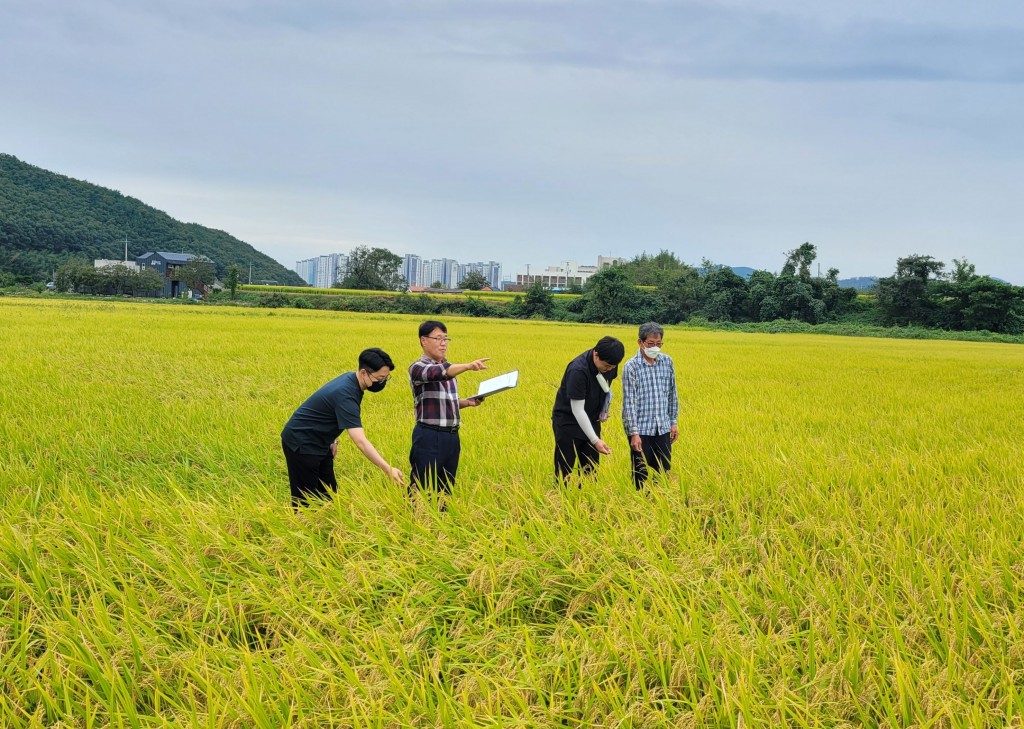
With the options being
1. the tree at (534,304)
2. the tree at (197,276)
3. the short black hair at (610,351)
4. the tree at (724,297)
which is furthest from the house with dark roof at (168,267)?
the short black hair at (610,351)

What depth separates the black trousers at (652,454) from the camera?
4469 mm

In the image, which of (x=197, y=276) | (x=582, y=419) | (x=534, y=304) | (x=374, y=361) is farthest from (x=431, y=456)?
(x=197, y=276)

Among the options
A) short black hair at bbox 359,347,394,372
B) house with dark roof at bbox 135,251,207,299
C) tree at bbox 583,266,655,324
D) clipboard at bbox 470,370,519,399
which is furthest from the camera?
house with dark roof at bbox 135,251,207,299

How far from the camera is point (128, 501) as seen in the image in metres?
3.53

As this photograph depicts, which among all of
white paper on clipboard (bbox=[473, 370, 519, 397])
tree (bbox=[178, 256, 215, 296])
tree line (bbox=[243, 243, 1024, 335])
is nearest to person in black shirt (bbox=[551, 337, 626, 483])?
white paper on clipboard (bbox=[473, 370, 519, 397])

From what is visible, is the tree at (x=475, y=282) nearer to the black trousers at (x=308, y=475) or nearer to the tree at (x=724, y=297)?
the tree at (x=724, y=297)

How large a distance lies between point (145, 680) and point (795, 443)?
4987 millimetres

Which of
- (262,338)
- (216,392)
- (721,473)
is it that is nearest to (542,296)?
(262,338)

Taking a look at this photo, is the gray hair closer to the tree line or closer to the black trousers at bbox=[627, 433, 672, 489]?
the black trousers at bbox=[627, 433, 672, 489]

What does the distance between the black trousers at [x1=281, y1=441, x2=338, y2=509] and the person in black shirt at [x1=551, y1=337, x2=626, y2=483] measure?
55.5 inches

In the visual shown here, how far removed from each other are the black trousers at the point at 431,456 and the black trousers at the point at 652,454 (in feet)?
4.40

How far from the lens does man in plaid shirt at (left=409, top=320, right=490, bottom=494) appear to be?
370 cm

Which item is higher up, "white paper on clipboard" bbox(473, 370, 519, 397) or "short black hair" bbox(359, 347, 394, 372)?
"short black hair" bbox(359, 347, 394, 372)

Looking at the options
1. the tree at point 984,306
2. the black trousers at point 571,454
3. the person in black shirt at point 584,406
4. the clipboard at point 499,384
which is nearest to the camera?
the clipboard at point 499,384
